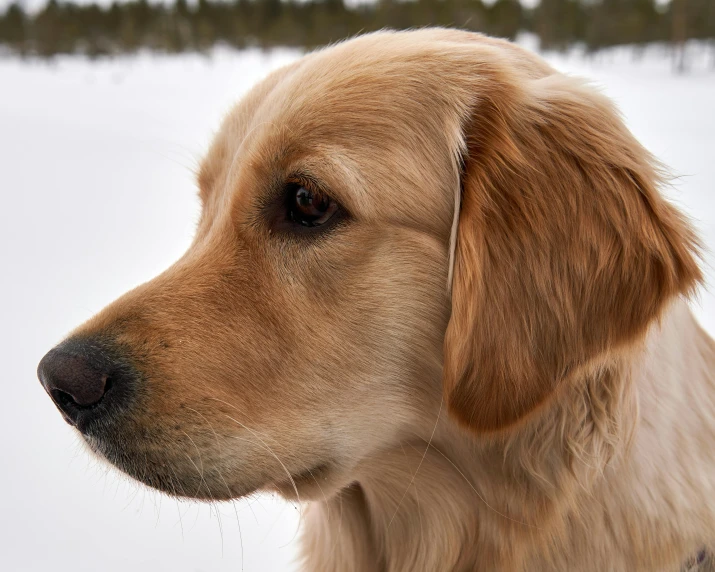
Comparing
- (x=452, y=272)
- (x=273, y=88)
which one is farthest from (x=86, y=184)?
(x=452, y=272)

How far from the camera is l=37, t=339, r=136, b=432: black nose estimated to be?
5.68ft

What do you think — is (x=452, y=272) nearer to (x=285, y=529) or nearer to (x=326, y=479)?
(x=326, y=479)

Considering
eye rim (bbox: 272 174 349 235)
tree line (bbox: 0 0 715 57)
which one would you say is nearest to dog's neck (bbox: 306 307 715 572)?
eye rim (bbox: 272 174 349 235)

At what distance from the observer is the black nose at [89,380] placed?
173 cm

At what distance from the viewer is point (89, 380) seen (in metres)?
1.73

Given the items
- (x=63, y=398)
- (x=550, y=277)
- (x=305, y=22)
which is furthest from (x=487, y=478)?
(x=305, y=22)

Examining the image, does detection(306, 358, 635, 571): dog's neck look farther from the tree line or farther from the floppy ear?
the tree line

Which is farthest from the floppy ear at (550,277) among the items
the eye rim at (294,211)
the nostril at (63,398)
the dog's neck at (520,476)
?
the nostril at (63,398)

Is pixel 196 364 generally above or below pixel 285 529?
above

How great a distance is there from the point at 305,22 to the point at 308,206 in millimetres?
23623

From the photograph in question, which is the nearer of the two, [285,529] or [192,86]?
[285,529]

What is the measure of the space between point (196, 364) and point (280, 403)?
243 mm

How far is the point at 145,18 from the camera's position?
28922 millimetres

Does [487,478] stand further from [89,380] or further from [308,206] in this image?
[89,380]
